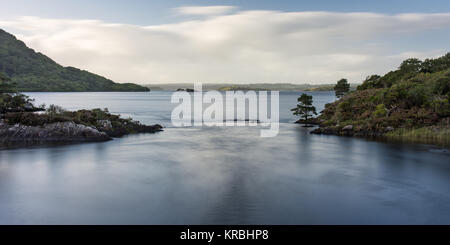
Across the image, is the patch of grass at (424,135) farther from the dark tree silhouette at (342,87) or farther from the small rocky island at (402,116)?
the dark tree silhouette at (342,87)

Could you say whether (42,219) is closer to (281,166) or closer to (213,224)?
(213,224)

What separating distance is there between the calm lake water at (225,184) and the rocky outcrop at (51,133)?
2.06 m

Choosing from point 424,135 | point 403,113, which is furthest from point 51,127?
point 403,113

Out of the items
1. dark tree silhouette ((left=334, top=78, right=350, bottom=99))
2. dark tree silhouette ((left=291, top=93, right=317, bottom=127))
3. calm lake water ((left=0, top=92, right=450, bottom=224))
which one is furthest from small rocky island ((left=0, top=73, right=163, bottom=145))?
dark tree silhouette ((left=334, top=78, right=350, bottom=99))

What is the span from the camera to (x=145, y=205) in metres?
13.9

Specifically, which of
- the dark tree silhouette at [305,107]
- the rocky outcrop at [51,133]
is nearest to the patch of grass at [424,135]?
the dark tree silhouette at [305,107]

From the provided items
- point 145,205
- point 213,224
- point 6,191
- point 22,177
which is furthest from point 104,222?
point 22,177

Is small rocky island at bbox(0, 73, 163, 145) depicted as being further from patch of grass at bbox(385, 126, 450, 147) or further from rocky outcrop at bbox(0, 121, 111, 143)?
patch of grass at bbox(385, 126, 450, 147)

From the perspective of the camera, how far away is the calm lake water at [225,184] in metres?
12.8

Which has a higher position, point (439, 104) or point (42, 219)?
point (439, 104)

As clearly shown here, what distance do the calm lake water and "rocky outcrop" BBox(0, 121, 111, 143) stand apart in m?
2.06

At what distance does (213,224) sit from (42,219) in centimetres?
714

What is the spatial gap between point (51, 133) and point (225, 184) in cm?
1976

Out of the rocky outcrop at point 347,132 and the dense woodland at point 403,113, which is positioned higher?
the dense woodland at point 403,113
